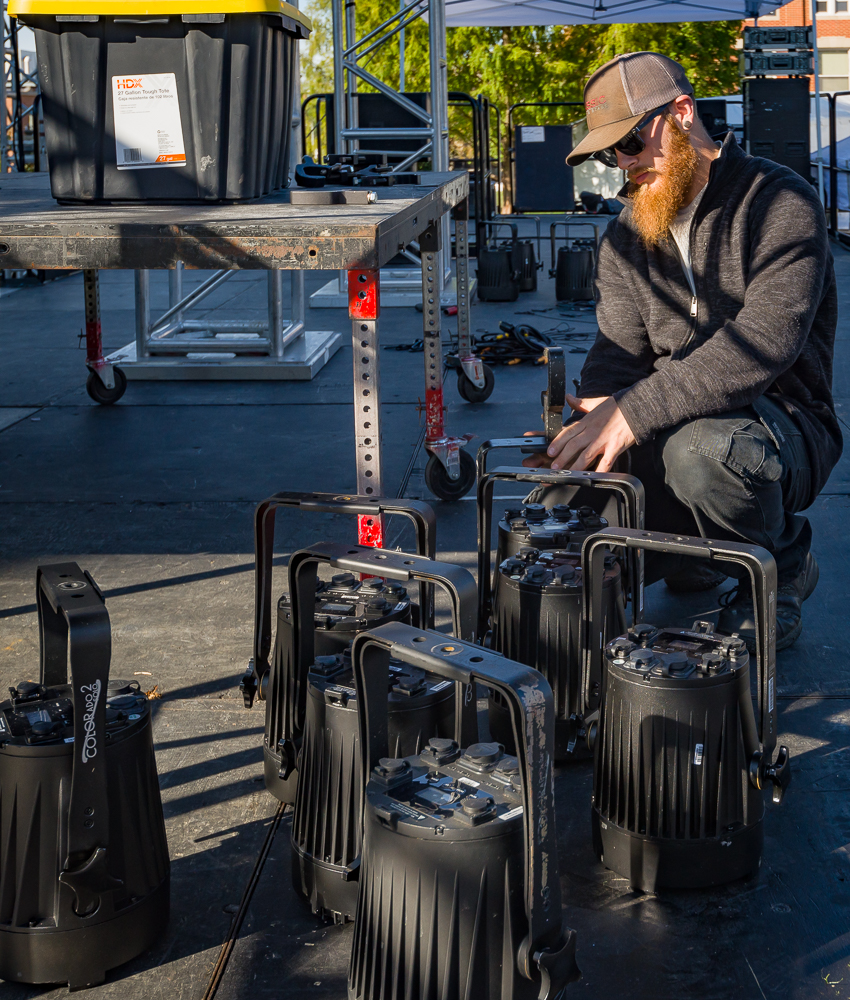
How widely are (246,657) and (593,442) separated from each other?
1.04 m

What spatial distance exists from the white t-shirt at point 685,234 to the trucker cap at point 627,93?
0.89 feet

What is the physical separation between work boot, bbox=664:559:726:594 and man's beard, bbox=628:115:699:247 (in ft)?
3.04

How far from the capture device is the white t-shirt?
8.89 ft

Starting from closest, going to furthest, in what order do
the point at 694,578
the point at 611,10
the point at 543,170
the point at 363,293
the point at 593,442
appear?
the point at 363,293 < the point at 593,442 < the point at 694,578 < the point at 611,10 < the point at 543,170

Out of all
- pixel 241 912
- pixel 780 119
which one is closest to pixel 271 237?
pixel 241 912

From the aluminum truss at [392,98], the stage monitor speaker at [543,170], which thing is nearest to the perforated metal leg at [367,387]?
the aluminum truss at [392,98]

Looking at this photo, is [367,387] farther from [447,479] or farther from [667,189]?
[447,479]

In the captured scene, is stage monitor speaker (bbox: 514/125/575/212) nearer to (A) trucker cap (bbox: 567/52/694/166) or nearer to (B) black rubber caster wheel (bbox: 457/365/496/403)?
(B) black rubber caster wheel (bbox: 457/365/496/403)

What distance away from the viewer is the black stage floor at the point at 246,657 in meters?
1.66

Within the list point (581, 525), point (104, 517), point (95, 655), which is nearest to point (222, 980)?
point (95, 655)

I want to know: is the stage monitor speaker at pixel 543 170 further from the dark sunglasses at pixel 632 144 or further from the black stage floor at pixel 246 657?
the dark sunglasses at pixel 632 144

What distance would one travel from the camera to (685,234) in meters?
2.74

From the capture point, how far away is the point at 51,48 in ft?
8.92

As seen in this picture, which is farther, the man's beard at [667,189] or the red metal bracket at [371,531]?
the man's beard at [667,189]
